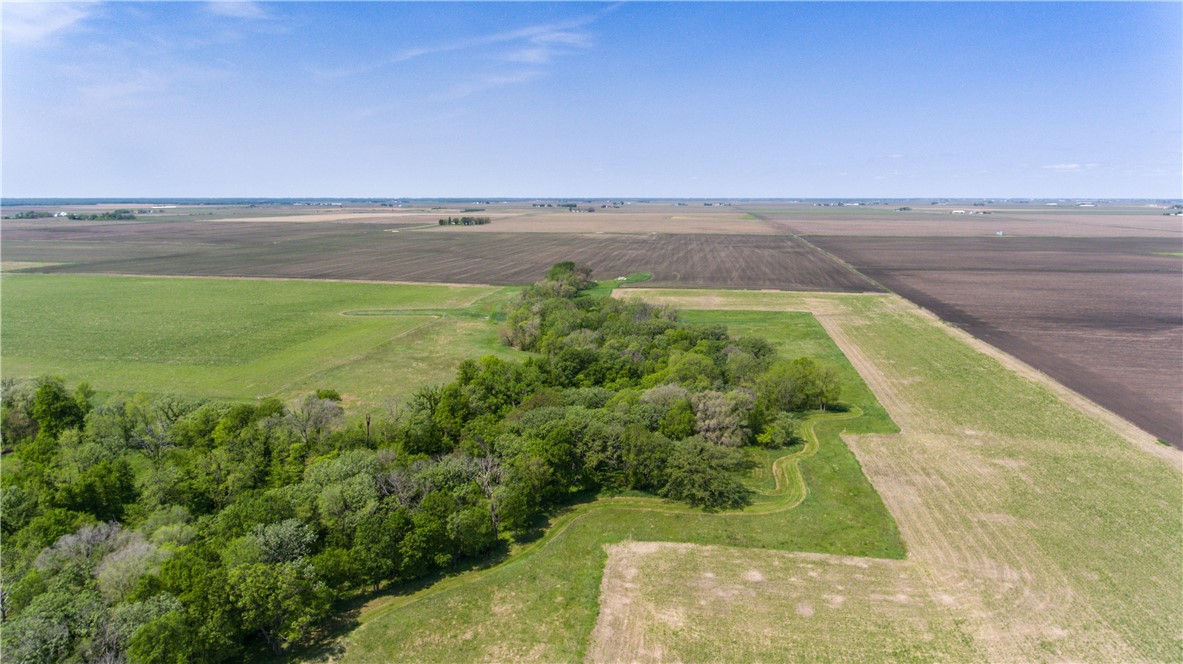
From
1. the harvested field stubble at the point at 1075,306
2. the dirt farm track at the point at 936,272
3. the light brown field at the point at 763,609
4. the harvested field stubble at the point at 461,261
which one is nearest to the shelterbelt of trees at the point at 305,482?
the light brown field at the point at 763,609

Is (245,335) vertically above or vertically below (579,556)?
above

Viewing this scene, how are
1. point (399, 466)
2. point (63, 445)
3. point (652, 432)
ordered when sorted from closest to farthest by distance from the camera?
point (399, 466) < point (63, 445) < point (652, 432)

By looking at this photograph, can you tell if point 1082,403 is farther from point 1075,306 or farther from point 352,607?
point 352,607

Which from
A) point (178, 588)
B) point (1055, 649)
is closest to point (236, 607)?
point (178, 588)

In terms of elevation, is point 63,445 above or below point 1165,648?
above

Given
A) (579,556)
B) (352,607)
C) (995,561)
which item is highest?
(995,561)

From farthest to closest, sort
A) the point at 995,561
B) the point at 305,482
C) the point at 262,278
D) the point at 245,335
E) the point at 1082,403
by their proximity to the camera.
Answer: the point at 262,278, the point at 245,335, the point at 1082,403, the point at 305,482, the point at 995,561

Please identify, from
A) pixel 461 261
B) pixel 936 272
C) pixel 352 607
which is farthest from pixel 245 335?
pixel 936 272

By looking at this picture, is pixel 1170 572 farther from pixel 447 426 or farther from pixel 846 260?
pixel 846 260

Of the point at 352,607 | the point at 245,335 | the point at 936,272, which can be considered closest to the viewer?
the point at 352,607
